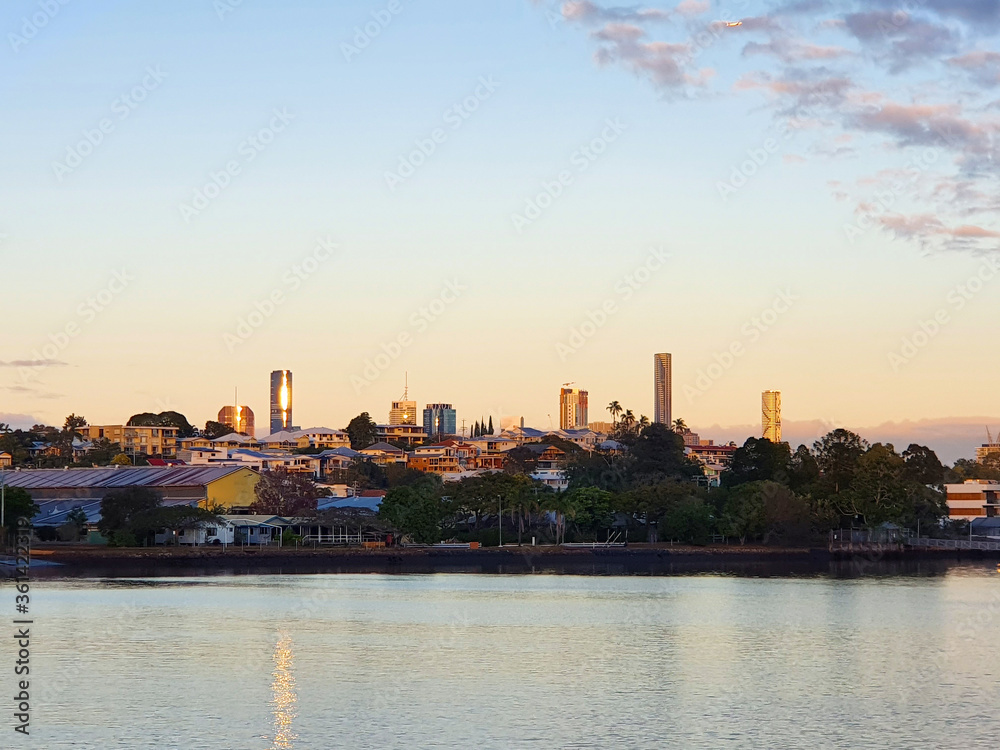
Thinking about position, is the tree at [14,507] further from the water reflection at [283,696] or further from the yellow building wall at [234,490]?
the water reflection at [283,696]

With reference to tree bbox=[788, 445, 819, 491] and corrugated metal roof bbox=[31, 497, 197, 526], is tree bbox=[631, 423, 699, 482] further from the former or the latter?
corrugated metal roof bbox=[31, 497, 197, 526]

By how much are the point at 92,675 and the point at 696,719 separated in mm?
16297

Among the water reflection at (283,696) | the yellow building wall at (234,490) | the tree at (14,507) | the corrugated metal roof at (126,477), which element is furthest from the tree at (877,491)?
the water reflection at (283,696)

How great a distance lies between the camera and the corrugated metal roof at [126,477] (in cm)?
10656

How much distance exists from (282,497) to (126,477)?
13.5 meters

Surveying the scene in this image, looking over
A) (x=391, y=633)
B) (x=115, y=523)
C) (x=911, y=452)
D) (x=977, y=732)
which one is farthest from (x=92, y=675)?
(x=911, y=452)

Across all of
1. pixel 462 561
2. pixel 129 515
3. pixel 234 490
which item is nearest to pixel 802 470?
pixel 462 561

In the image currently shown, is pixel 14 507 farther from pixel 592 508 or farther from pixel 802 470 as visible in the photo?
pixel 802 470

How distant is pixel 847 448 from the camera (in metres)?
108

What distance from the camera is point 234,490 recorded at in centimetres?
10919

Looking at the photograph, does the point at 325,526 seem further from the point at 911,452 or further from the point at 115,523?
the point at 911,452

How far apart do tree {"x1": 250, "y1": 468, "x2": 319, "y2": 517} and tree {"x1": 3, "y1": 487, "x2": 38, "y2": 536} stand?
71.2 ft

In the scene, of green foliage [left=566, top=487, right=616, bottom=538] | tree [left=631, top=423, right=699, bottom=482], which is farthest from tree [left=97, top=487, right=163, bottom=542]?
tree [left=631, top=423, right=699, bottom=482]

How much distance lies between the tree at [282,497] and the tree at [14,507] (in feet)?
71.2
